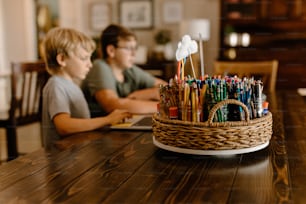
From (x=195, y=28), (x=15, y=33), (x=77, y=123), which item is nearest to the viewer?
(x=77, y=123)

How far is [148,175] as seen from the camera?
0.96 meters

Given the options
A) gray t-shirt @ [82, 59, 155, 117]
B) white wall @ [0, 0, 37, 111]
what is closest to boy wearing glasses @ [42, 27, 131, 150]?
gray t-shirt @ [82, 59, 155, 117]

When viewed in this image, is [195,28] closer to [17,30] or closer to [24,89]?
[24,89]

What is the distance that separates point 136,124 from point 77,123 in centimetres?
21

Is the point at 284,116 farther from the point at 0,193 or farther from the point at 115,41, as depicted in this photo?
the point at 0,193

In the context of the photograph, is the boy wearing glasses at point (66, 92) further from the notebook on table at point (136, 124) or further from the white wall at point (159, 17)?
the white wall at point (159, 17)

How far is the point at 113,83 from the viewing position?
6.69ft

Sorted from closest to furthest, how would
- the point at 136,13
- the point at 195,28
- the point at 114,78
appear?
the point at 114,78, the point at 195,28, the point at 136,13

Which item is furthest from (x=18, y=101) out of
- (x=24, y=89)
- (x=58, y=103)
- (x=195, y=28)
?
(x=195, y=28)

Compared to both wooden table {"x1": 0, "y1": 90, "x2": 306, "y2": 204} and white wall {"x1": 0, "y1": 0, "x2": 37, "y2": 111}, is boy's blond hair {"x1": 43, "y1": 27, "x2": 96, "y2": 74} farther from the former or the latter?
white wall {"x1": 0, "y1": 0, "x2": 37, "y2": 111}

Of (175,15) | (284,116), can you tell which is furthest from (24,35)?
(284,116)

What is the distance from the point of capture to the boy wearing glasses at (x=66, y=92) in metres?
1.46

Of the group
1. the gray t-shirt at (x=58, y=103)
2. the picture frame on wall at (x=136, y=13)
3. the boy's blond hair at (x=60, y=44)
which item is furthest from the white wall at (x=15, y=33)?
the gray t-shirt at (x=58, y=103)

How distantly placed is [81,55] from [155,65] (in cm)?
284
